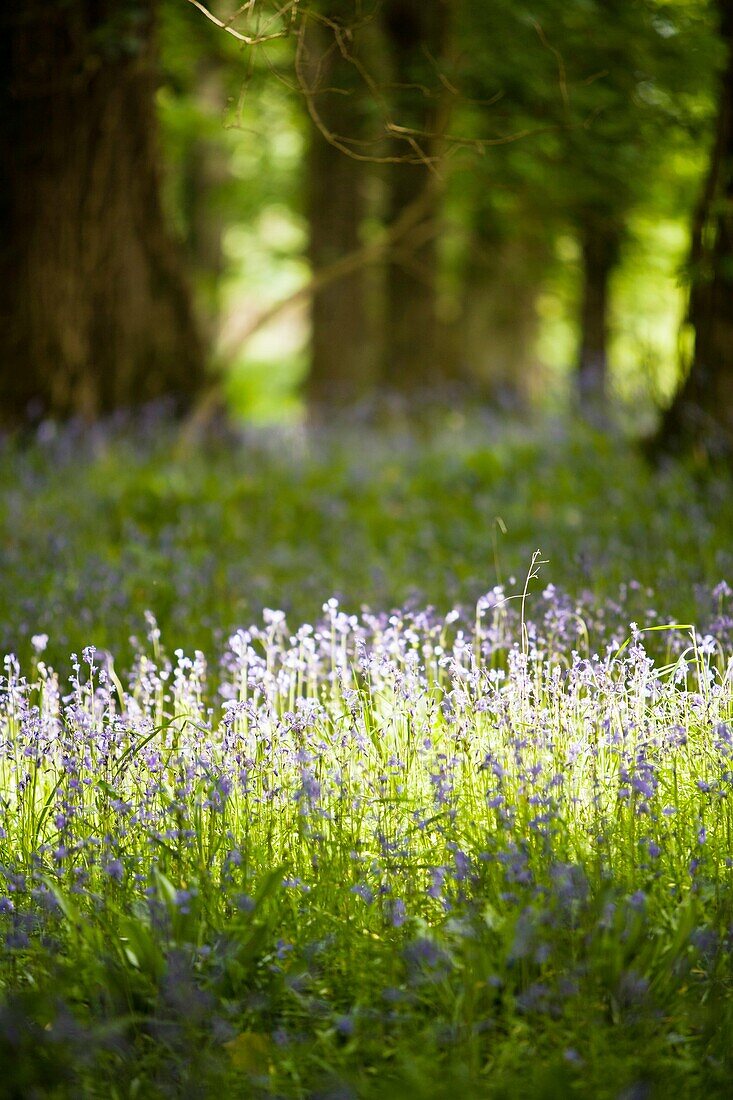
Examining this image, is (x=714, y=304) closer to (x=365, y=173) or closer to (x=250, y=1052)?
(x=250, y=1052)

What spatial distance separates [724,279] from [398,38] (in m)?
6.67

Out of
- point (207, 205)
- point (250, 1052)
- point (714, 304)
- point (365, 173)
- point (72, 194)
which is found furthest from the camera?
point (207, 205)

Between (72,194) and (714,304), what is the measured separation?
198 inches

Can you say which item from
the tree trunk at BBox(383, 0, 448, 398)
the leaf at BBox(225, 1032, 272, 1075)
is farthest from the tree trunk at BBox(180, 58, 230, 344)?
the leaf at BBox(225, 1032, 272, 1075)

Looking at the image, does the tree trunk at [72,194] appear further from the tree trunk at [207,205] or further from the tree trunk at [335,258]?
the tree trunk at [207,205]

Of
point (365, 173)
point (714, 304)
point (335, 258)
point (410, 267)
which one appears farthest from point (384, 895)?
point (365, 173)

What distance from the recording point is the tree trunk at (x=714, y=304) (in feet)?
21.9

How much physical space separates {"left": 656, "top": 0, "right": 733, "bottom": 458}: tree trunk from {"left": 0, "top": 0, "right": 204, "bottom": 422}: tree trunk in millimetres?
4403

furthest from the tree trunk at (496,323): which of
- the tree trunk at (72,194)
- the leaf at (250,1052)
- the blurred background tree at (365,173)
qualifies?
the leaf at (250,1052)

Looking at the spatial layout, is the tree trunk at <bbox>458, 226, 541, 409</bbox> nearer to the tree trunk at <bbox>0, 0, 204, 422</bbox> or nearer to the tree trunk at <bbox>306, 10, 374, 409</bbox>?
the tree trunk at <bbox>306, 10, 374, 409</bbox>

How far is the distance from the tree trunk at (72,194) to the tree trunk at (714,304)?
14.4 feet

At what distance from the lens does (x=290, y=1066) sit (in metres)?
2.19

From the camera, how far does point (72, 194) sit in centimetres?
806

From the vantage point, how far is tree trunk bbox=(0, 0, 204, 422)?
25.6 ft
